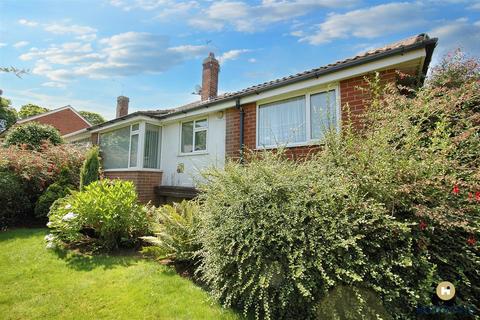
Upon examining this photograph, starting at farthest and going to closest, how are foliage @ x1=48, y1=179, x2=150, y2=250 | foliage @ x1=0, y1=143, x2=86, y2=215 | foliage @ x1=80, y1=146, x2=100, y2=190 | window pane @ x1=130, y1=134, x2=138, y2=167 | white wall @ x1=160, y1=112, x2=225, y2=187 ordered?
window pane @ x1=130, y1=134, x2=138, y2=167
white wall @ x1=160, y1=112, x2=225, y2=187
foliage @ x1=0, y1=143, x2=86, y2=215
foliage @ x1=80, y1=146, x2=100, y2=190
foliage @ x1=48, y1=179, x2=150, y2=250

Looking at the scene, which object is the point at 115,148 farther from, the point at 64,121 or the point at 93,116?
the point at 93,116

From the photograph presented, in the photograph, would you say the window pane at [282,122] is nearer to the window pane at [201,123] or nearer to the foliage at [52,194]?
the window pane at [201,123]

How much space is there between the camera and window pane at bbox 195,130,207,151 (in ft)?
31.8

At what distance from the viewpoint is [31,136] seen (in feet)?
42.3

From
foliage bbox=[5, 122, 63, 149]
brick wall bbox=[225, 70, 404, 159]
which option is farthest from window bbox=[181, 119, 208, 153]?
foliage bbox=[5, 122, 63, 149]

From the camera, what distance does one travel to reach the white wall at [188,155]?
902 centimetres

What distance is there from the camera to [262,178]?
3.87 meters

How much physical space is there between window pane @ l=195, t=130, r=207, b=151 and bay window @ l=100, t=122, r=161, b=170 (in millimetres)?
2355

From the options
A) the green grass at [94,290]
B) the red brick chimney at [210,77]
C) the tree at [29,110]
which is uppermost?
the tree at [29,110]

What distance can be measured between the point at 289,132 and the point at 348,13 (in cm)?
340

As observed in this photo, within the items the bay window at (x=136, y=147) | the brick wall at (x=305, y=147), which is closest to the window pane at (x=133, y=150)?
the bay window at (x=136, y=147)

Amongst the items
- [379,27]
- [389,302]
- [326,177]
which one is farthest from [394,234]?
[379,27]
